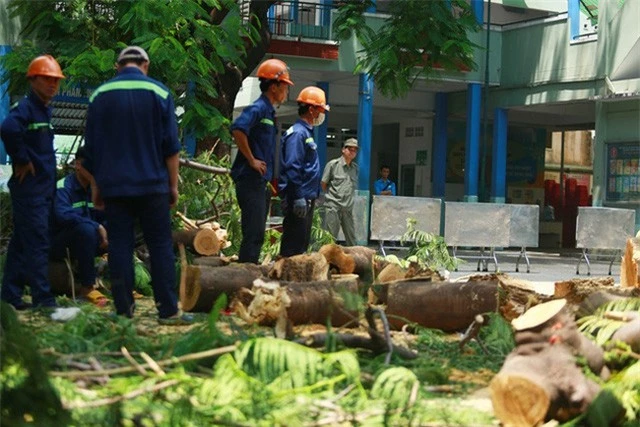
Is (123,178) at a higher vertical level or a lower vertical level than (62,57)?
lower

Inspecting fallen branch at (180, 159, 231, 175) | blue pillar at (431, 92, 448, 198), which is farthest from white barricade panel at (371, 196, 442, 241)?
blue pillar at (431, 92, 448, 198)

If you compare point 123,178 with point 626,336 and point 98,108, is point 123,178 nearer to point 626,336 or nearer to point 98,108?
point 98,108

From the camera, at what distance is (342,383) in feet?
17.5

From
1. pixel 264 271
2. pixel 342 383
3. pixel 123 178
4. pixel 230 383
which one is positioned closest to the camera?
pixel 230 383

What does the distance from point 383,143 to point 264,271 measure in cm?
→ 3105

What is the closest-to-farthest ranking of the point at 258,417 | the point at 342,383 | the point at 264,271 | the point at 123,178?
1. the point at 258,417
2. the point at 342,383
3. the point at 123,178
4. the point at 264,271

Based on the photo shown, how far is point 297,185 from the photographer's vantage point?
11.1m

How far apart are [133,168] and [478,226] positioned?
14461 mm

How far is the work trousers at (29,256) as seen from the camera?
27.7 feet

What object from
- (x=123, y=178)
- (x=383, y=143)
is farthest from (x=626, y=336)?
(x=383, y=143)

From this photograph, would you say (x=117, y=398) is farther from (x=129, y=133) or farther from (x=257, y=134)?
(x=257, y=134)

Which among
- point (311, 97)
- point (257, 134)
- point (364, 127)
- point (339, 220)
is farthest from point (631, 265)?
point (364, 127)

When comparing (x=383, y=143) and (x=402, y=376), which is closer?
(x=402, y=376)

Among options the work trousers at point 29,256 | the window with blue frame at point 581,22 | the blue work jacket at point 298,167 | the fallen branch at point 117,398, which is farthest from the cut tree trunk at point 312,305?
the window with blue frame at point 581,22
